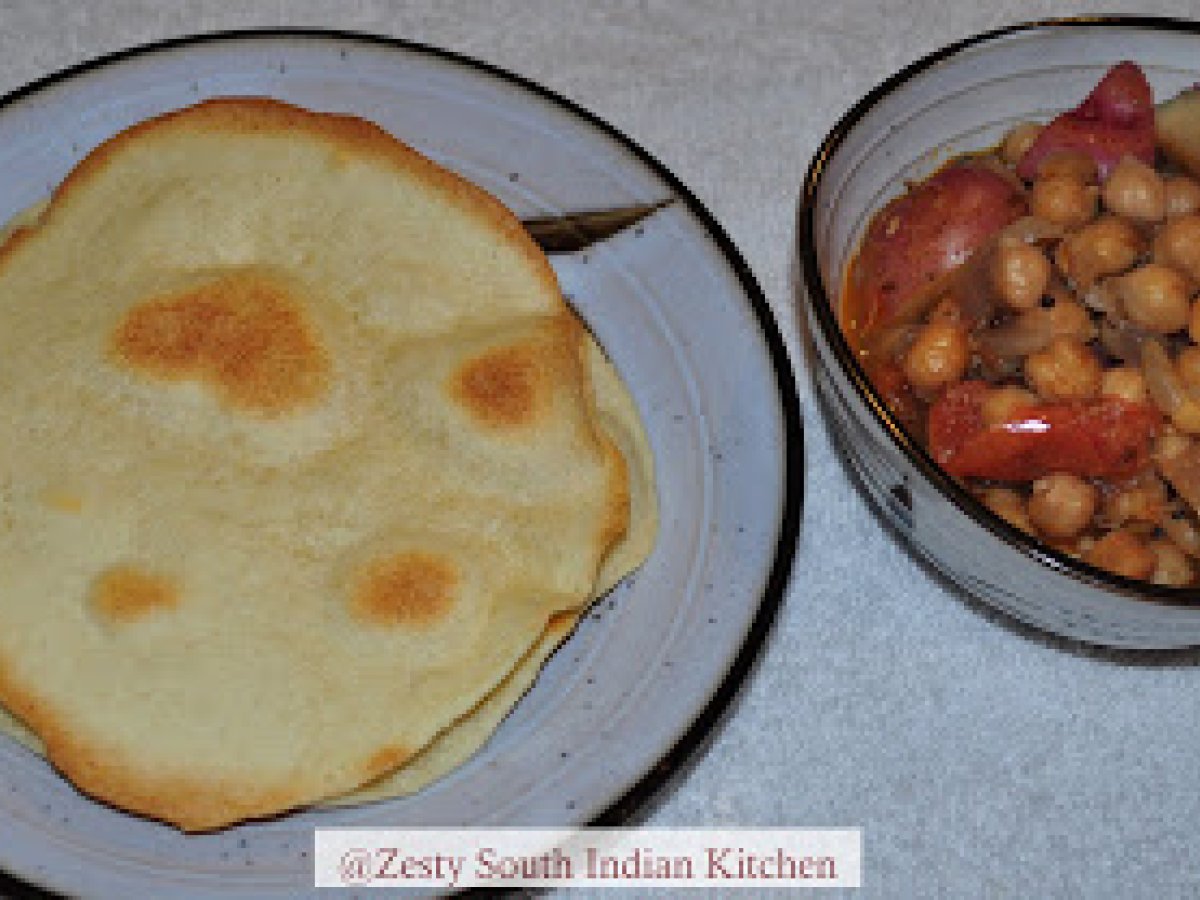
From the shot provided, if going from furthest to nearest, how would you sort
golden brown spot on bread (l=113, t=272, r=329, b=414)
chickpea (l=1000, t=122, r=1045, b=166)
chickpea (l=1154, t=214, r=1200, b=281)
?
chickpea (l=1000, t=122, r=1045, b=166)
chickpea (l=1154, t=214, r=1200, b=281)
golden brown spot on bread (l=113, t=272, r=329, b=414)

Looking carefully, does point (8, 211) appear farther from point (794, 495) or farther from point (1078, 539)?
point (1078, 539)

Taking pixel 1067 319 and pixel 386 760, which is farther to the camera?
pixel 1067 319

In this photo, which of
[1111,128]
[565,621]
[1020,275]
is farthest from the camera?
[1111,128]

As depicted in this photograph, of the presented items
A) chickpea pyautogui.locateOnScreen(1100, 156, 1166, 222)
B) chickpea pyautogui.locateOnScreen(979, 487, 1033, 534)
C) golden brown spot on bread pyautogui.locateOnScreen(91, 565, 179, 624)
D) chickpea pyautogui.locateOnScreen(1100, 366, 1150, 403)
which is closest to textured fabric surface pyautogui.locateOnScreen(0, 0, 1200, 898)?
chickpea pyautogui.locateOnScreen(979, 487, 1033, 534)

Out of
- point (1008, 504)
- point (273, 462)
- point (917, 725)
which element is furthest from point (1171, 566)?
point (273, 462)

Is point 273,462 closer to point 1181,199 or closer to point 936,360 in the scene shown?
point 936,360

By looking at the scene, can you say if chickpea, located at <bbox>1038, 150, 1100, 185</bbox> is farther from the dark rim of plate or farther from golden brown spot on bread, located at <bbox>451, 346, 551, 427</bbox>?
golden brown spot on bread, located at <bbox>451, 346, 551, 427</bbox>

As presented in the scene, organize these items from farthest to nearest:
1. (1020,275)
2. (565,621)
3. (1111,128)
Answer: (1111,128), (1020,275), (565,621)

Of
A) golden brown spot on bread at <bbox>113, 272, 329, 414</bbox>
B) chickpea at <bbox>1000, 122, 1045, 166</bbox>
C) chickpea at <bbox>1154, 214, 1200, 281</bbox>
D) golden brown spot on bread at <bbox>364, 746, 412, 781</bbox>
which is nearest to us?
golden brown spot on bread at <bbox>364, 746, 412, 781</bbox>
